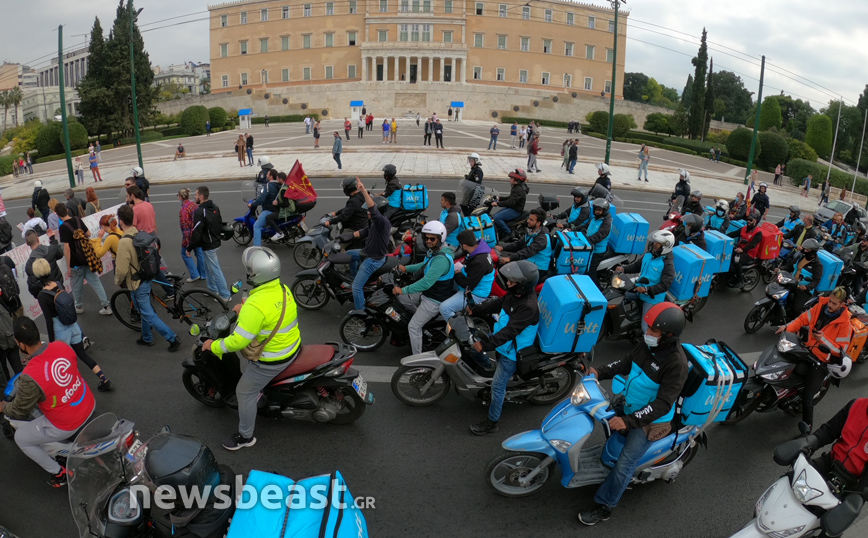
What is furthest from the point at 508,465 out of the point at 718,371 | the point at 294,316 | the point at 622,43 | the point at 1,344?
the point at 622,43

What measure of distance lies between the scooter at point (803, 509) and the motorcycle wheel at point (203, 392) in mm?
5091

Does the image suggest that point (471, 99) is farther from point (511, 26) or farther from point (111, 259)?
point (111, 259)

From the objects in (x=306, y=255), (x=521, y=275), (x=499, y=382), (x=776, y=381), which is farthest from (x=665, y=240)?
(x=306, y=255)

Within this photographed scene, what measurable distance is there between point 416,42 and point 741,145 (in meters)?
47.4

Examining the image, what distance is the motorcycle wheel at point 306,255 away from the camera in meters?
10.6

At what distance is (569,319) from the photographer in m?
5.41

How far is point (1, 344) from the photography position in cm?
578

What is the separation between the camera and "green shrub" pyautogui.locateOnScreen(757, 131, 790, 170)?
4325cm

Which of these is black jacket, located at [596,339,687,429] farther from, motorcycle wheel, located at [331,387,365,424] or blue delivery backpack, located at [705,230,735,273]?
blue delivery backpack, located at [705,230,735,273]

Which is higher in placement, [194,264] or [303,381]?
[194,264]

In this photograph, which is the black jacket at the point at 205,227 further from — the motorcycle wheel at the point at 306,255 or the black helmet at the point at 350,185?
the motorcycle wheel at the point at 306,255

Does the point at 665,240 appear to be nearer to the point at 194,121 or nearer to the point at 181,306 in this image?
the point at 181,306

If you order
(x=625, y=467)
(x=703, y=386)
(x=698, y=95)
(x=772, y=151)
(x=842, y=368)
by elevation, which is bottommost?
(x=625, y=467)

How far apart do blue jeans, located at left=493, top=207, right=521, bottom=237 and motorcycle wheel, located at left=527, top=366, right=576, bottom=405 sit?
5541 millimetres
